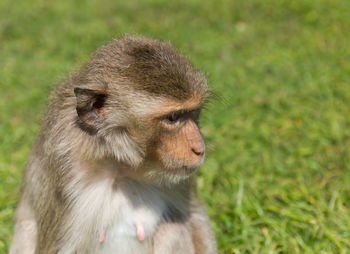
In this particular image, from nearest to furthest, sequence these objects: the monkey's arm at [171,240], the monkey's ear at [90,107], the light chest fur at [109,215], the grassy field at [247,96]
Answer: the monkey's ear at [90,107] → the light chest fur at [109,215] → the monkey's arm at [171,240] → the grassy field at [247,96]

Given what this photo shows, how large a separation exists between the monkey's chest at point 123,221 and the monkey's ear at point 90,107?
0.38m

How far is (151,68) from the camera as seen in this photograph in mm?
2555

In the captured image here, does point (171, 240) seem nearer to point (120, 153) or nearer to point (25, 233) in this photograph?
point (120, 153)

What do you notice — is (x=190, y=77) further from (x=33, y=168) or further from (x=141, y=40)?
(x=33, y=168)

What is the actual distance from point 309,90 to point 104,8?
3673 millimetres

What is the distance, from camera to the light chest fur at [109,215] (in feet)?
8.75

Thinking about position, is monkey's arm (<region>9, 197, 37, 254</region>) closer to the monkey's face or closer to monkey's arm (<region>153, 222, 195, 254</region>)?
→ monkey's arm (<region>153, 222, 195, 254</region>)

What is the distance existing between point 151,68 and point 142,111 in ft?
0.71

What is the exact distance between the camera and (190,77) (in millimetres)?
2654

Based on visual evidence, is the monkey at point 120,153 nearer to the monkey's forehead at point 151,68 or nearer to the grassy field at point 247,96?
the monkey's forehead at point 151,68

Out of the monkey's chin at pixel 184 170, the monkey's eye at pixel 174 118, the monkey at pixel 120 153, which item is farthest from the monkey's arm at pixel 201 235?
the monkey's eye at pixel 174 118

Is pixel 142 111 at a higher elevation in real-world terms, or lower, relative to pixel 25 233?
higher

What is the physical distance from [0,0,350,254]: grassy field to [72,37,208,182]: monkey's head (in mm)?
543

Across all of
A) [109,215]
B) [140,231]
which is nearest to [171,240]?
[140,231]
